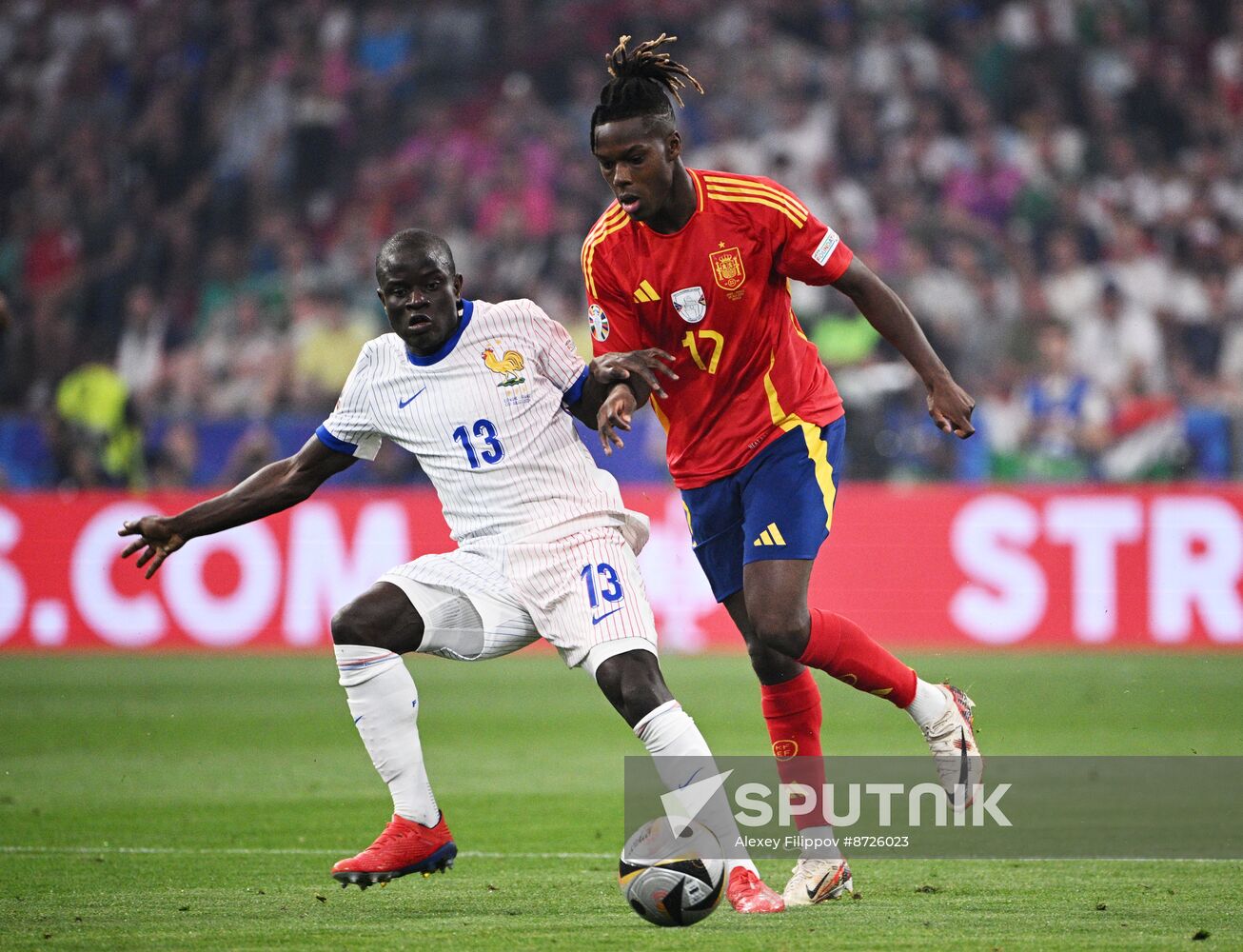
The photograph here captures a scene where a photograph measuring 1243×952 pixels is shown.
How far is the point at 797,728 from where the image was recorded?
5.98 meters

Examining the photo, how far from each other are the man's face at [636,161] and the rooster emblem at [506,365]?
573 mm

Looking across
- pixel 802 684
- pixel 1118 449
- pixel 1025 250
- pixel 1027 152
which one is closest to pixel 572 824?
pixel 802 684

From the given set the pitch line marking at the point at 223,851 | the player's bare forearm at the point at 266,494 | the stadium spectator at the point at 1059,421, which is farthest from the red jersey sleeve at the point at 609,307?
the stadium spectator at the point at 1059,421

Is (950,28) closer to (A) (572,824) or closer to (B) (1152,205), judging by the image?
(B) (1152,205)

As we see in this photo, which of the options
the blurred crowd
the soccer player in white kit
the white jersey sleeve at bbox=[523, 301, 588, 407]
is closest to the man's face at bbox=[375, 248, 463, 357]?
the soccer player in white kit

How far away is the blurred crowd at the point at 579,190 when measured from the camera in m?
15.2

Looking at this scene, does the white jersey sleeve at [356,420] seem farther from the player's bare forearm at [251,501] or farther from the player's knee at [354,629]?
the player's knee at [354,629]

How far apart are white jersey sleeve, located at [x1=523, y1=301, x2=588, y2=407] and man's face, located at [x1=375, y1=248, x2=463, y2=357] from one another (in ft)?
0.95

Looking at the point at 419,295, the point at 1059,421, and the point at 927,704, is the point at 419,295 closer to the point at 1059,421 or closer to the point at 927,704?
the point at 927,704

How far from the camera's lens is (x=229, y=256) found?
18.4 meters

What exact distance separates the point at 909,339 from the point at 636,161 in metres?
1.02

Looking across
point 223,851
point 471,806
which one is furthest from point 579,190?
point 223,851

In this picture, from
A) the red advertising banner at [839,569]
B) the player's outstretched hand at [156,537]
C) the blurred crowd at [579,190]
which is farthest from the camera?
the blurred crowd at [579,190]

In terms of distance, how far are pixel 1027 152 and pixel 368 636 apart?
13291mm
